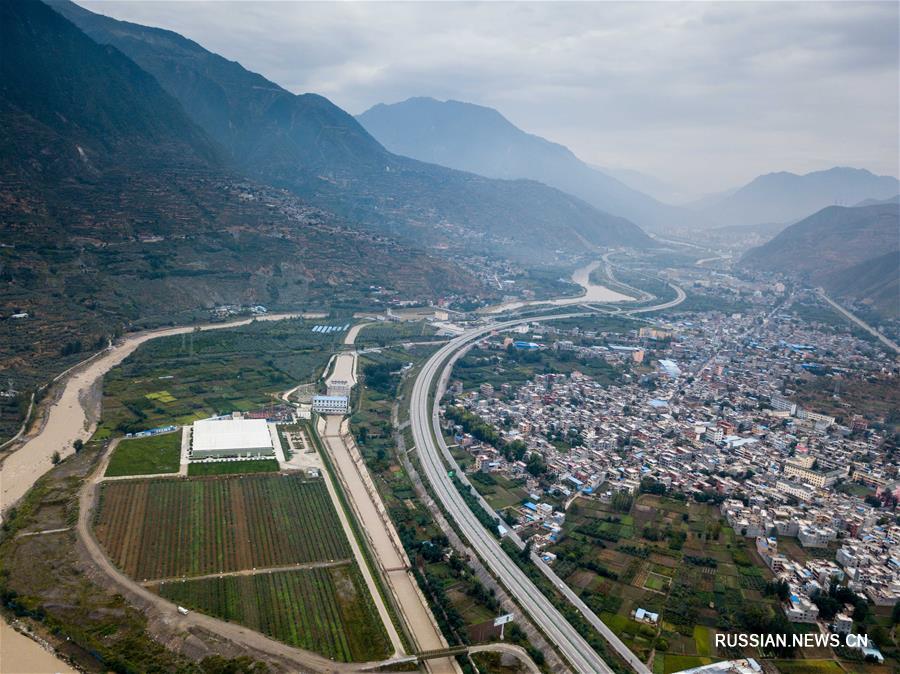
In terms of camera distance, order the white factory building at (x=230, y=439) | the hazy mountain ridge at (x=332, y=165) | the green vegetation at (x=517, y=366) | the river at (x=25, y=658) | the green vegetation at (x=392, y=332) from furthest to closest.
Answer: the hazy mountain ridge at (x=332, y=165)
the green vegetation at (x=392, y=332)
the green vegetation at (x=517, y=366)
the white factory building at (x=230, y=439)
the river at (x=25, y=658)

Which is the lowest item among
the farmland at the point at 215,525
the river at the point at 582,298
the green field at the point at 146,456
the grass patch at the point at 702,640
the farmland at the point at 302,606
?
the farmland at the point at 302,606

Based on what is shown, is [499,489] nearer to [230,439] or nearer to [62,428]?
[230,439]

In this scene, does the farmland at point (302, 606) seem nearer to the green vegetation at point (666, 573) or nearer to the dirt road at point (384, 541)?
the dirt road at point (384, 541)

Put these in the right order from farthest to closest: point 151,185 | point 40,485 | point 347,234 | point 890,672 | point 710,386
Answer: point 347,234
point 151,185
point 710,386
point 40,485
point 890,672

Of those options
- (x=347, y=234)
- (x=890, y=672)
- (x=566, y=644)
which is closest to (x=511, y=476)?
(x=566, y=644)

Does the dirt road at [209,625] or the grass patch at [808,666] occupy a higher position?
the grass patch at [808,666]

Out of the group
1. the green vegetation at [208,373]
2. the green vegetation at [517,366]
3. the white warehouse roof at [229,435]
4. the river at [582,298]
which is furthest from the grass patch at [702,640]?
the river at [582,298]

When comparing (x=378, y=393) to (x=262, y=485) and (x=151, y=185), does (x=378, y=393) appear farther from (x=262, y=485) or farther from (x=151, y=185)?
(x=151, y=185)

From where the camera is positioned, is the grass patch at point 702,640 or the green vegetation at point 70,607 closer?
the green vegetation at point 70,607
